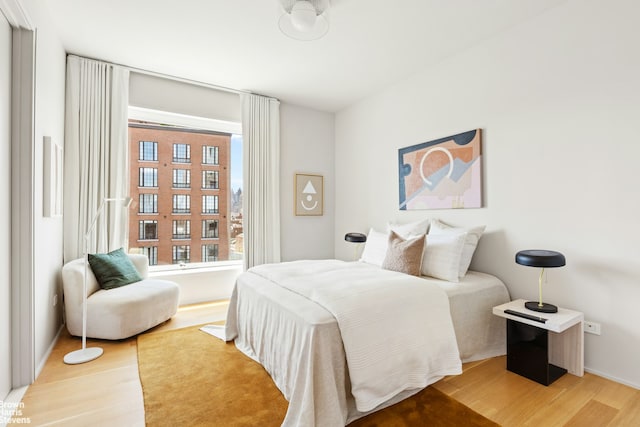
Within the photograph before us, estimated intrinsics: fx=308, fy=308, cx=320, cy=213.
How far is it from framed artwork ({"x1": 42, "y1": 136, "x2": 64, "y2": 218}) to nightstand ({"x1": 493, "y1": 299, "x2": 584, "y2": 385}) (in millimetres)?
3544

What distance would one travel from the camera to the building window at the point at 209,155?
4270 millimetres

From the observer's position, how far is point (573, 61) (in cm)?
234

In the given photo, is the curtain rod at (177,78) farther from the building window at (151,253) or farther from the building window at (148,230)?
the building window at (151,253)

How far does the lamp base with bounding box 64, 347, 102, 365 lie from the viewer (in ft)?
7.77

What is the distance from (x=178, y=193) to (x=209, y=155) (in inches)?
26.7

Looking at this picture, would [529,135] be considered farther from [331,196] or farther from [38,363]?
[38,363]

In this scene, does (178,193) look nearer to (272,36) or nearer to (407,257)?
(272,36)

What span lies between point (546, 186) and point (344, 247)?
9.06 feet

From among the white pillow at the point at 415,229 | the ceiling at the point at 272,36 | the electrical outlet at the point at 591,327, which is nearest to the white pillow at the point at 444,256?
the white pillow at the point at 415,229

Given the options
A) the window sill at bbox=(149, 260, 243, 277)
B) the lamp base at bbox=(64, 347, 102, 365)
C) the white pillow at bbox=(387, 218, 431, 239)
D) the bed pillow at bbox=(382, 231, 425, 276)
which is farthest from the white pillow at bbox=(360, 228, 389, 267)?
the lamp base at bbox=(64, 347, 102, 365)

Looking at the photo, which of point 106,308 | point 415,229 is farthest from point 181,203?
point 415,229

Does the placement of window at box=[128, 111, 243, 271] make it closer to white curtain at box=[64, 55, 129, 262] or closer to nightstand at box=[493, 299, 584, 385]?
white curtain at box=[64, 55, 129, 262]

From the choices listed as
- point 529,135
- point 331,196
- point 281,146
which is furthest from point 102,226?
point 529,135

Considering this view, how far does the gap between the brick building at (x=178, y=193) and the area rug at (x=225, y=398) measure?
67.3 inches
